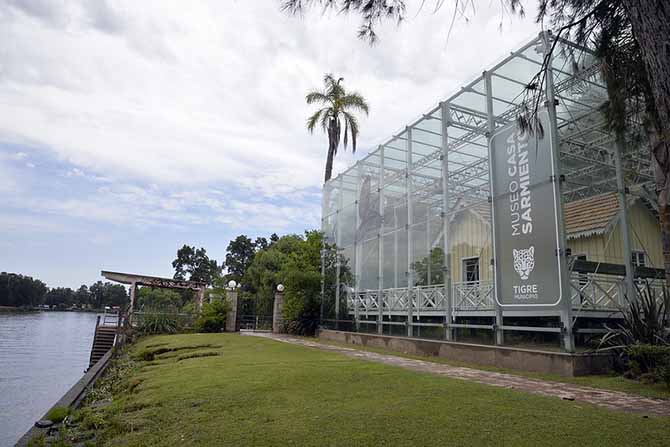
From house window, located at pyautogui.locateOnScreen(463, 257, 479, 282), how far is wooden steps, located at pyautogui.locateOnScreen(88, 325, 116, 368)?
14.9 metres

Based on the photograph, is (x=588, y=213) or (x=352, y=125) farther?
(x=352, y=125)

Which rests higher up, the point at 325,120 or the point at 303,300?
the point at 325,120

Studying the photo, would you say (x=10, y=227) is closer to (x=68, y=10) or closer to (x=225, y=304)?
(x=225, y=304)

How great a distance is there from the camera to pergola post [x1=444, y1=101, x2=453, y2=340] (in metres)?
10.5

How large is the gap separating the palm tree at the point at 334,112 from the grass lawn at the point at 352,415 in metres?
17.3

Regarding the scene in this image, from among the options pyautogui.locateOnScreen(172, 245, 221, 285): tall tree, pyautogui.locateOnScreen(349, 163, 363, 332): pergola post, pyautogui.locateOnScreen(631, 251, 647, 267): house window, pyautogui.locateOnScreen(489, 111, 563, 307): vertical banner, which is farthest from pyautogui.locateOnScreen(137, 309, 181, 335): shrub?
pyautogui.locateOnScreen(172, 245, 221, 285): tall tree

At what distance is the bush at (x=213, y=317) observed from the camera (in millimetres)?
19672

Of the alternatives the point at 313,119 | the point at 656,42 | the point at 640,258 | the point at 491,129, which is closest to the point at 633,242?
the point at 640,258

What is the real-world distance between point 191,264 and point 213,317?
4699cm

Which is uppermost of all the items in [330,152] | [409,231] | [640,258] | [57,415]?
[330,152]

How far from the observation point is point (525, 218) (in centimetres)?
877

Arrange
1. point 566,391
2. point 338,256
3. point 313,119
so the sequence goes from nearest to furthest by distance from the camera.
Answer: point 566,391 → point 338,256 → point 313,119

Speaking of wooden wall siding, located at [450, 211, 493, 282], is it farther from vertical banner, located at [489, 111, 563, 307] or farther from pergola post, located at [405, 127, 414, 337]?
pergola post, located at [405, 127, 414, 337]

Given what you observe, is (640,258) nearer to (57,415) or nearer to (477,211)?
(477,211)
